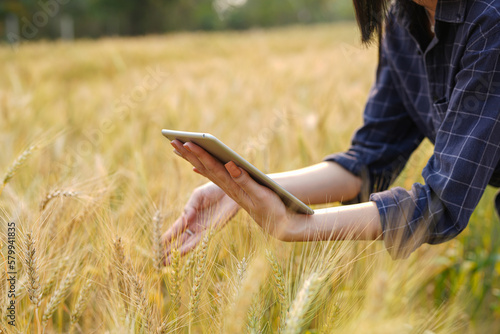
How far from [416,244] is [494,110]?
0.84 ft

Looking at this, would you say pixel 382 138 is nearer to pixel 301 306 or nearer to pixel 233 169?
pixel 233 169

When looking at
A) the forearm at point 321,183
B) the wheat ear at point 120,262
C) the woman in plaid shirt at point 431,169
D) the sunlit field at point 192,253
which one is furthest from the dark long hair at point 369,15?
the wheat ear at point 120,262

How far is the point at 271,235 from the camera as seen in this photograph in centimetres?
68

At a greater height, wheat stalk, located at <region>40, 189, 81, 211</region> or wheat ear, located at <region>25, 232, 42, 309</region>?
wheat stalk, located at <region>40, 189, 81, 211</region>

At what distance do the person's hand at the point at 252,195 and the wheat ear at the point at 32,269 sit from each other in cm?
27

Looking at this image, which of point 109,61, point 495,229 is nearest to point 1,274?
point 495,229

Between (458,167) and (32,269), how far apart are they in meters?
0.70

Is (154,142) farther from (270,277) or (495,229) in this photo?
(495,229)

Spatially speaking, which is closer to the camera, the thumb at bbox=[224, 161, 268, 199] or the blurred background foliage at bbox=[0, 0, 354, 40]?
the thumb at bbox=[224, 161, 268, 199]

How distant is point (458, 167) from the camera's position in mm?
677

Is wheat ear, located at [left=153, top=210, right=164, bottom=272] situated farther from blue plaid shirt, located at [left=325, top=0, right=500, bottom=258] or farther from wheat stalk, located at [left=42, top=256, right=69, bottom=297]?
blue plaid shirt, located at [left=325, top=0, right=500, bottom=258]

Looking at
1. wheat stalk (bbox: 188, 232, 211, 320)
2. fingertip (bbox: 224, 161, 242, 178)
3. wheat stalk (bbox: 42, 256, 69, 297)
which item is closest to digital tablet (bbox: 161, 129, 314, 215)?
fingertip (bbox: 224, 161, 242, 178)

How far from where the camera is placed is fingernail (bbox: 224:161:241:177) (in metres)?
0.62

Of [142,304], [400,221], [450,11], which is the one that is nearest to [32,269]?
[142,304]
